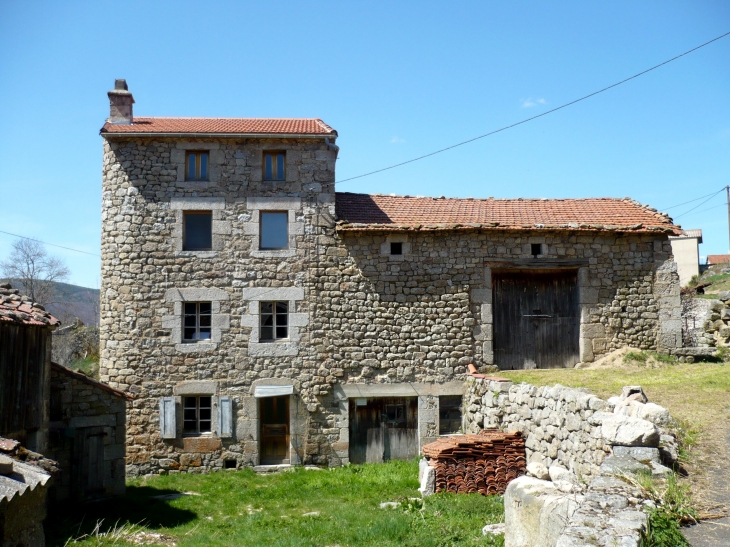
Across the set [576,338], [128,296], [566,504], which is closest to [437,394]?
[576,338]

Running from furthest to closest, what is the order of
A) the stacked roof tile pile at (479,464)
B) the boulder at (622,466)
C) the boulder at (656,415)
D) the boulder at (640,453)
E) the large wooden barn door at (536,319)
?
the large wooden barn door at (536,319)
the stacked roof tile pile at (479,464)
the boulder at (656,415)
the boulder at (640,453)
the boulder at (622,466)

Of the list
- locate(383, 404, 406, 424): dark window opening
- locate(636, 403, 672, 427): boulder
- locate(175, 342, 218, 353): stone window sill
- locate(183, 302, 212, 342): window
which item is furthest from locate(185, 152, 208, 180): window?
locate(636, 403, 672, 427): boulder

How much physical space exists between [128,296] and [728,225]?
36292 millimetres

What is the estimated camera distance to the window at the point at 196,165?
15.2 m

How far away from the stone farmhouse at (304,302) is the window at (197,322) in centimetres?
5

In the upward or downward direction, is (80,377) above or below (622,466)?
above

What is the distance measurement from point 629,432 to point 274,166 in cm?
1072

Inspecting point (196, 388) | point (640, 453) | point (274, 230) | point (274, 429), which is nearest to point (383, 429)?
point (274, 429)

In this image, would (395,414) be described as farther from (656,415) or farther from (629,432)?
(629,432)

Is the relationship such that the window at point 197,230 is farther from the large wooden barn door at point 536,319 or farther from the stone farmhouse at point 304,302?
the large wooden barn door at point 536,319

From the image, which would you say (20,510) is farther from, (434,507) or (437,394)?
(437,394)

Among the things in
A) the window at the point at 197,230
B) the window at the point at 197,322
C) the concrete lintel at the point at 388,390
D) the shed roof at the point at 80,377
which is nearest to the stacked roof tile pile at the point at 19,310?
the shed roof at the point at 80,377

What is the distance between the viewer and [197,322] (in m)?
15.0

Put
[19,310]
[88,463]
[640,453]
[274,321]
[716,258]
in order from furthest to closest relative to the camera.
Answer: [716,258] → [274,321] → [88,463] → [19,310] → [640,453]
